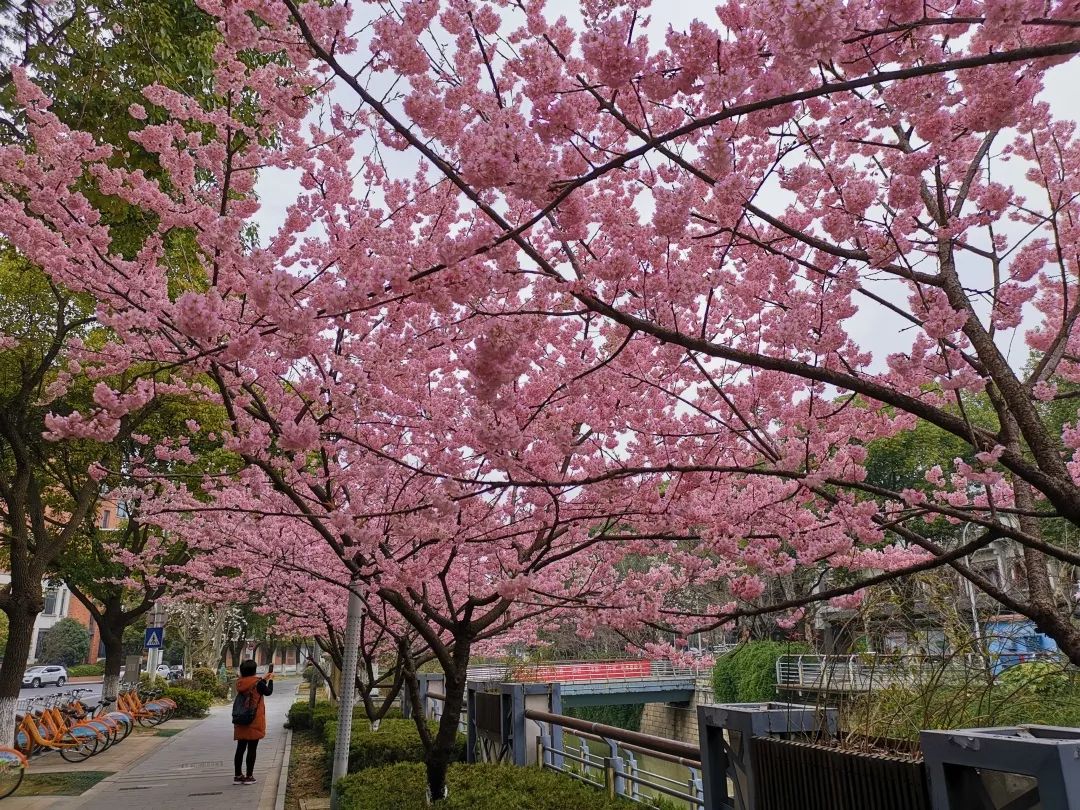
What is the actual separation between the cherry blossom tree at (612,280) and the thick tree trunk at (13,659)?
6.42 meters

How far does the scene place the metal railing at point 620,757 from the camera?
183 inches

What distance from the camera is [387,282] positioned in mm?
3205

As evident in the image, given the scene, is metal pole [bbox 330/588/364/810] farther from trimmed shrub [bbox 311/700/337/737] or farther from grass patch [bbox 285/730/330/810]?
trimmed shrub [bbox 311/700/337/737]

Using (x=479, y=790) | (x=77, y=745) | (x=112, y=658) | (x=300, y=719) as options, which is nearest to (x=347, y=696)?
(x=479, y=790)

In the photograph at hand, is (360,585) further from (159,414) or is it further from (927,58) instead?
(159,414)

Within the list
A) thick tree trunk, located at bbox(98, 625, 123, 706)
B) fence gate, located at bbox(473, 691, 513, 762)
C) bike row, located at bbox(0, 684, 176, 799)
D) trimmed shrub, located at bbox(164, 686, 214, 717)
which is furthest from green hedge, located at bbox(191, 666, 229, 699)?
fence gate, located at bbox(473, 691, 513, 762)

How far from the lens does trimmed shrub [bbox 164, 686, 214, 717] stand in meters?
23.2

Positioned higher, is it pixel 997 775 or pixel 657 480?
pixel 657 480

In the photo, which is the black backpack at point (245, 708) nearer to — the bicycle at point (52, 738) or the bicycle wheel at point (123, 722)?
the bicycle at point (52, 738)

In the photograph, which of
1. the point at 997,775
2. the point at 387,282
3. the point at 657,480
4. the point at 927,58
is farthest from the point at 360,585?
the point at 927,58

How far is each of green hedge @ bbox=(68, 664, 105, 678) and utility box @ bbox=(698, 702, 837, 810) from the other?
5740 centimetres

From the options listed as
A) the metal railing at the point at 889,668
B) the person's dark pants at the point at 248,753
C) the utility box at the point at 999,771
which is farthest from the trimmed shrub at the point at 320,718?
the utility box at the point at 999,771

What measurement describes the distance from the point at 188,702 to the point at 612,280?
2496cm

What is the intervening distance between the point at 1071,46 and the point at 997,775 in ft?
7.28
